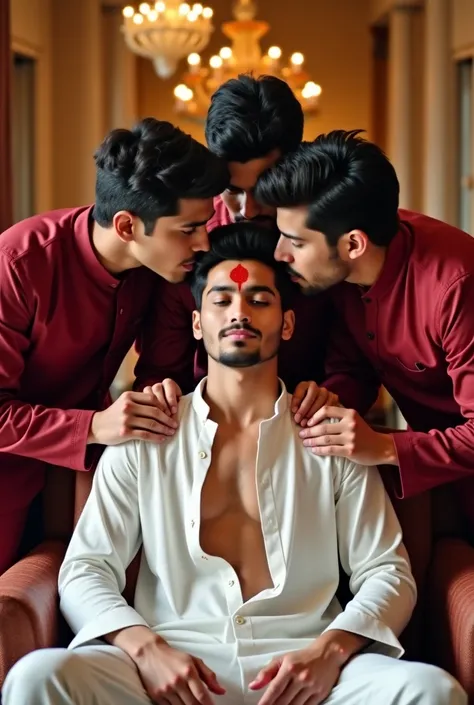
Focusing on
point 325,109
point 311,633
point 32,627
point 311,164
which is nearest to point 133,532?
point 32,627

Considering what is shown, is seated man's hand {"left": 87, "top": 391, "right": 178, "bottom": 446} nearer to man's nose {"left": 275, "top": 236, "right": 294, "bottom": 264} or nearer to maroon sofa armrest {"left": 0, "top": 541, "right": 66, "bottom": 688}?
maroon sofa armrest {"left": 0, "top": 541, "right": 66, "bottom": 688}

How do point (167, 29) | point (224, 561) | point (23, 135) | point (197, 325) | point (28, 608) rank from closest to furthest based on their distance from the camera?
1. point (28, 608)
2. point (224, 561)
3. point (197, 325)
4. point (167, 29)
5. point (23, 135)

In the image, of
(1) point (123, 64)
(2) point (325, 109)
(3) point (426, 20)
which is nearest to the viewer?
(3) point (426, 20)

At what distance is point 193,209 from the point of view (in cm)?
225

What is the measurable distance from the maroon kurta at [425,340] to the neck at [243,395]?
10.3 inches

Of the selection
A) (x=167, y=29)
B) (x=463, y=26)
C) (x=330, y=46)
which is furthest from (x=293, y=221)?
(x=330, y=46)

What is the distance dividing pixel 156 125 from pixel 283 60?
6.38 m

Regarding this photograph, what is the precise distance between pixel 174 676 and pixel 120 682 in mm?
99

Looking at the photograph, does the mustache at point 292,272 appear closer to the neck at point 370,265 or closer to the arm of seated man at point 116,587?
the neck at point 370,265

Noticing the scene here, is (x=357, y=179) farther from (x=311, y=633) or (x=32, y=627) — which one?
(x=32, y=627)

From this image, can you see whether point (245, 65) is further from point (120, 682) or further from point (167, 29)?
point (120, 682)

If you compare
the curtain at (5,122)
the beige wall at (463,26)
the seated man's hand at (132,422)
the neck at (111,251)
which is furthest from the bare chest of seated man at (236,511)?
the beige wall at (463,26)

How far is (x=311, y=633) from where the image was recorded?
2.10 meters

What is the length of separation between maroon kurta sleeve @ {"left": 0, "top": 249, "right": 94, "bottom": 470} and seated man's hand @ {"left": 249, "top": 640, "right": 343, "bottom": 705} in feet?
2.09
